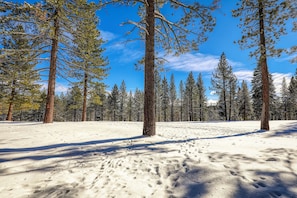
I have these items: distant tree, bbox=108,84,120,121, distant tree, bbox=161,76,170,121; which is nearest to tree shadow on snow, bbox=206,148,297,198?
distant tree, bbox=161,76,170,121

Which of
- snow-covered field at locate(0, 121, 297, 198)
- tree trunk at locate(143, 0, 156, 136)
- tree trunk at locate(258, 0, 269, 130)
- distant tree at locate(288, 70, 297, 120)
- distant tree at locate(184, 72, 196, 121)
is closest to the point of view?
snow-covered field at locate(0, 121, 297, 198)

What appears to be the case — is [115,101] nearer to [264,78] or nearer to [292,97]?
[264,78]

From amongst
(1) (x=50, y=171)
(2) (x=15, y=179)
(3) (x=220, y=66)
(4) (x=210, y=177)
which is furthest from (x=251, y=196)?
(3) (x=220, y=66)

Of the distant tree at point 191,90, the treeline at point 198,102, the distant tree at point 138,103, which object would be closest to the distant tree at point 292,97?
the treeline at point 198,102

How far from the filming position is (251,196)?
210 cm

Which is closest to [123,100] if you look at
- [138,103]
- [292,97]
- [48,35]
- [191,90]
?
[138,103]

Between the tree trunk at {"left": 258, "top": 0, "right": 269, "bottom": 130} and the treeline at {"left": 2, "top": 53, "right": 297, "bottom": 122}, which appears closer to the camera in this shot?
the tree trunk at {"left": 258, "top": 0, "right": 269, "bottom": 130}

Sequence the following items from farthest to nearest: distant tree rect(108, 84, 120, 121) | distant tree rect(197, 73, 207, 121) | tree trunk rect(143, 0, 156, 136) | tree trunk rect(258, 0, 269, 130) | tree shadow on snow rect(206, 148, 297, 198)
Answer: distant tree rect(108, 84, 120, 121), distant tree rect(197, 73, 207, 121), tree trunk rect(258, 0, 269, 130), tree trunk rect(143, 0, 156, 136), tree shadow on snow rect(206, 148, 297, 198)

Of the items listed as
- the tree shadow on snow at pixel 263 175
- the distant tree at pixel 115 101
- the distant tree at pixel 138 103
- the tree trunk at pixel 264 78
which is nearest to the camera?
the tree shadow on snow at pixel 263 175

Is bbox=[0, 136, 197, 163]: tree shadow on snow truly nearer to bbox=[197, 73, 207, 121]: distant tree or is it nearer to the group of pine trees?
the group of pine trees

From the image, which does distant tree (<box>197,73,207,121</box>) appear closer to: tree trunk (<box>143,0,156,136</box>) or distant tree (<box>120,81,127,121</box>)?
distant tree (<box>120,81,127,121</box>)

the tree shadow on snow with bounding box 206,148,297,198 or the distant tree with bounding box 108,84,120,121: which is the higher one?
the distant tree with bounding box 108,84,120,121

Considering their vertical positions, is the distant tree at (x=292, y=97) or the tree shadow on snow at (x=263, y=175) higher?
the distant tree at (x=292, y=97)

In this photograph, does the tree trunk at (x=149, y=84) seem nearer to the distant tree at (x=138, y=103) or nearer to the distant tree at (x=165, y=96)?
the distant tree at (x=165, y=96)
